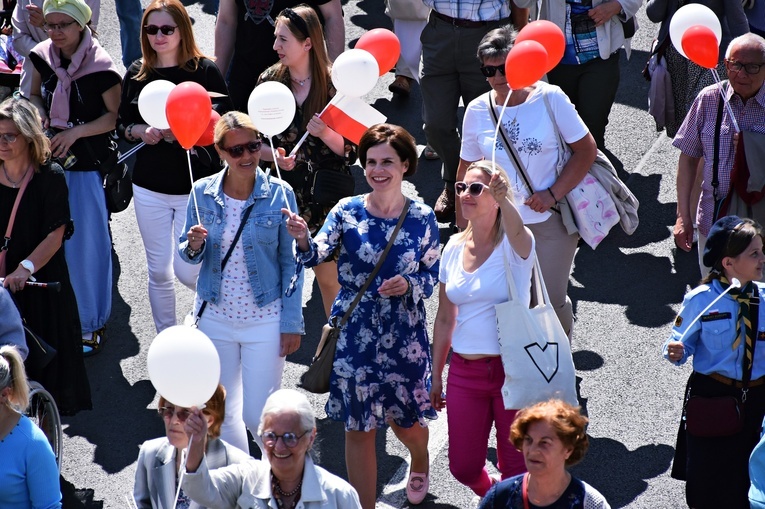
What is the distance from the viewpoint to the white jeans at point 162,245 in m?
7.54

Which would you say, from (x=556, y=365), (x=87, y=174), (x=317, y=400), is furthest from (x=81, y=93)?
(x=556, y=365)

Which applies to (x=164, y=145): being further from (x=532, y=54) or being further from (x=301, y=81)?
(x=532, y=54)

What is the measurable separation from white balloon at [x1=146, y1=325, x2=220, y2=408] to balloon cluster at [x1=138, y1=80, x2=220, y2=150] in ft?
5.94

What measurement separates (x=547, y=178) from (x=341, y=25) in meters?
2.44

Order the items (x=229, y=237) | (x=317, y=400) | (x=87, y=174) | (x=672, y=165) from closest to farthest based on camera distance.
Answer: (x=229, y=237)
(x=317, y=400)
(x=87, y=174)
(x=672, y=165)

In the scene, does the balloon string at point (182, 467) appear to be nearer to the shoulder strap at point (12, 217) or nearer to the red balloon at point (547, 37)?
the shoulder strap at point (12, 217)

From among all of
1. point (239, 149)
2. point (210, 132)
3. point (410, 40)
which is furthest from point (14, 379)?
point (410, 40)

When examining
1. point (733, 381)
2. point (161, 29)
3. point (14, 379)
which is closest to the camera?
point (14, 379)

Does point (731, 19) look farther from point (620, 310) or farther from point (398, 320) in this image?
point (398, 320)

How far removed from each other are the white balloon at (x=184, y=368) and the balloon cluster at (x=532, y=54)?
2.36m

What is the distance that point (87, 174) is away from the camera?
26.5ft

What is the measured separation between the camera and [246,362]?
6.27m

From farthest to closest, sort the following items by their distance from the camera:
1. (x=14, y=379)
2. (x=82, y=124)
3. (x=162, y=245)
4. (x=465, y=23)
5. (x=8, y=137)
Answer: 1. (x=465, y=23)
2. (x=82, y=124)
3. (x=162, y=245)
4. (x=8, y=137)
5. (x=14, y=379)

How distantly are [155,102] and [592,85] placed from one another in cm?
344
